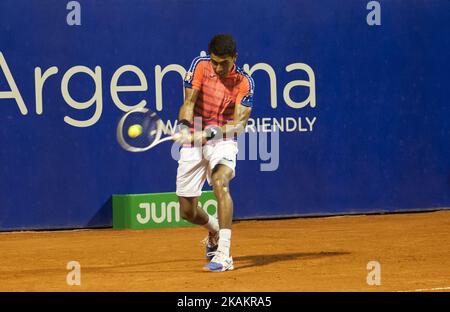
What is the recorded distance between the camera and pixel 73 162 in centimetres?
1252

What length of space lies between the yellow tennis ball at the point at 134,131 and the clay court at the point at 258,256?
3.52ft

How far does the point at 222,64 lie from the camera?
29.9 feet

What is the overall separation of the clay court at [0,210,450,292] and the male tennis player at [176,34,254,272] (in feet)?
1.91

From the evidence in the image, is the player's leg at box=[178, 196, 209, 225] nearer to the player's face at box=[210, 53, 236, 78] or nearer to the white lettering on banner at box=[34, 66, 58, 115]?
the player's face at box=[210, 53, 236, 78]

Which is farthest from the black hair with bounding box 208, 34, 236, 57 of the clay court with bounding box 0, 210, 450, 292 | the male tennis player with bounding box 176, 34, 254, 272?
the clay court with bounding box 0, 210, 450, 292

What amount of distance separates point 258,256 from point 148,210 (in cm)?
268

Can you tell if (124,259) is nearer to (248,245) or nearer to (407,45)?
(248,245)

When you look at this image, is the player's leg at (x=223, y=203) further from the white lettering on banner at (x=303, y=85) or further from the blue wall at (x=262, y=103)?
the white lettering on banner at (x=303, y=85)

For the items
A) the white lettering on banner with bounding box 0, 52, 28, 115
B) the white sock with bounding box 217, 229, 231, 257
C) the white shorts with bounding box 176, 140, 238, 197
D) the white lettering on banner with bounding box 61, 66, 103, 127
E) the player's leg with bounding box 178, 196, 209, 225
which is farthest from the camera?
the white lettering on banner with bounding box 61, 66, 103, 127

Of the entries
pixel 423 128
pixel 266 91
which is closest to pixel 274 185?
pixel 266 91

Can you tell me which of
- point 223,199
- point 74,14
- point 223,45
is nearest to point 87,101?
point 74,14

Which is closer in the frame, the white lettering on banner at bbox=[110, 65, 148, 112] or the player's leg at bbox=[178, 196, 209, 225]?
the player's leg at bbox=[178, 196, 209, 225]

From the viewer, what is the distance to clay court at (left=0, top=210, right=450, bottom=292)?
848 centimetres

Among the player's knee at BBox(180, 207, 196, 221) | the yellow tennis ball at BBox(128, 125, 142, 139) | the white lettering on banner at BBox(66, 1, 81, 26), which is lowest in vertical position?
the player's knee at BBox(180, 207, 196, 221)
